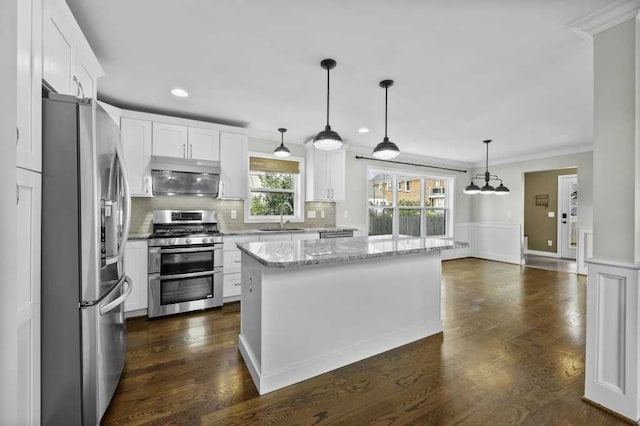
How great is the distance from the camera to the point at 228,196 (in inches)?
159

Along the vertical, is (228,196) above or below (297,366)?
above

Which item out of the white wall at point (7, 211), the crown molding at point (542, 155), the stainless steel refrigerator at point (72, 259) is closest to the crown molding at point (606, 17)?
the white wall at point (7, 211)

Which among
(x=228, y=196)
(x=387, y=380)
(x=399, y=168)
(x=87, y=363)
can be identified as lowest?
(x=387, y=380)

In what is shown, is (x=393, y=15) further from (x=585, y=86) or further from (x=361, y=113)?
(x=585, y=86)

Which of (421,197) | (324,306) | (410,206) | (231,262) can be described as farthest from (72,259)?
(421,197)

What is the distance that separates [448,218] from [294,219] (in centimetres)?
428

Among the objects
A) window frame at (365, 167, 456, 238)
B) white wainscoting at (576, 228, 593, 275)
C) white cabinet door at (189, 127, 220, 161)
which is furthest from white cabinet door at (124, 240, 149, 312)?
white wainscoting at (576, 228, 593, 275)

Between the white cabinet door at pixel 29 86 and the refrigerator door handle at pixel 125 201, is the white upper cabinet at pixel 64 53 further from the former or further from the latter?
the refrigerator door handle at pixel 125 201

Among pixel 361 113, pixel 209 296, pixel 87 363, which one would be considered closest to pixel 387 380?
pixel 87 363

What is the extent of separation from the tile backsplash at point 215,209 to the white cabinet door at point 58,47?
2184 millimetres

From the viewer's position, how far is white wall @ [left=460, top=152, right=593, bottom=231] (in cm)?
543

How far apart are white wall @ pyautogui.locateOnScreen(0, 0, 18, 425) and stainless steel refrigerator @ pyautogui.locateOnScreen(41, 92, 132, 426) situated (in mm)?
530

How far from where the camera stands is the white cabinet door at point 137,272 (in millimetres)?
3230

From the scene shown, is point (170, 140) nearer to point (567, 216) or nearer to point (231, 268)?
point (231, 268)
